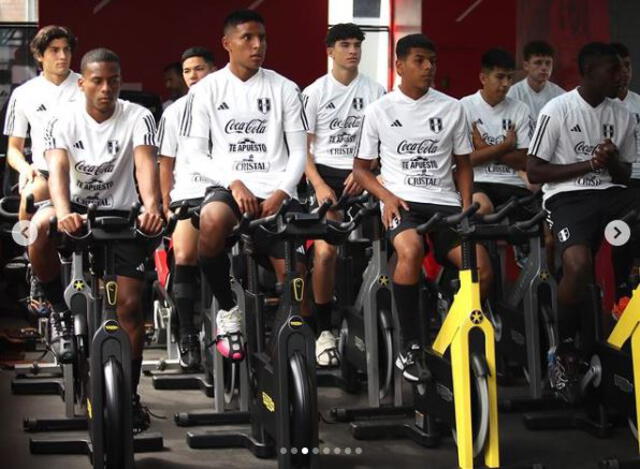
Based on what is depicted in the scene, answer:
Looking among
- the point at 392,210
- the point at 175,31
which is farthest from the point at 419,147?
the point at 175,31

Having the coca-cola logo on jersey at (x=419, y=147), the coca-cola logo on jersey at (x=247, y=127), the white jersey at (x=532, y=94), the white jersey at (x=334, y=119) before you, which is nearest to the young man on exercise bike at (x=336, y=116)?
the white jersey at (x=334, y=119)

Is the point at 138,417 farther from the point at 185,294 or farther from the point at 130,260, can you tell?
the point at 185,294

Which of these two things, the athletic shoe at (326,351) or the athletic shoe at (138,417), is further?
the athletic shoe at (326,351)

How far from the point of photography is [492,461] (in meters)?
5.22

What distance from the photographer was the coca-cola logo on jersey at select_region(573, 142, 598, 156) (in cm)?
660

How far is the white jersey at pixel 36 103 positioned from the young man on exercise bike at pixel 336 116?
1468 mm

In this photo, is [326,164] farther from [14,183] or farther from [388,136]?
[14,183]

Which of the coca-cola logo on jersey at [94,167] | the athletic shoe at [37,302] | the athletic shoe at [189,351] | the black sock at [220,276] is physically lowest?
the athletic shoe at [189,351]

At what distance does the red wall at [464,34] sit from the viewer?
1178 centimetres

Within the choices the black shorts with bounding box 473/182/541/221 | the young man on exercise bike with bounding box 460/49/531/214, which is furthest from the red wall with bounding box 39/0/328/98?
the black shorts with bounding box 473/182/541/221

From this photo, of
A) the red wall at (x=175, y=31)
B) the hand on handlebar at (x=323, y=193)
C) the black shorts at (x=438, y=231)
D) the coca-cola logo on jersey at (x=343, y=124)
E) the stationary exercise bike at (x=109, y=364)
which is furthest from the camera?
the red wall at (x=175, y=31)

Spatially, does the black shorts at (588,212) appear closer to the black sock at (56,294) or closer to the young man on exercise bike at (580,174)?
the young man on exercise bike at (580,174)

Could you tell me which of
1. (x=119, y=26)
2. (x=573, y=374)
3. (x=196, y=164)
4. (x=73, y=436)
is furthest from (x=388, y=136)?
(x=119, y=26)

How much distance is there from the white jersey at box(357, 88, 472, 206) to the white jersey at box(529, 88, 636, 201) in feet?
1.62
